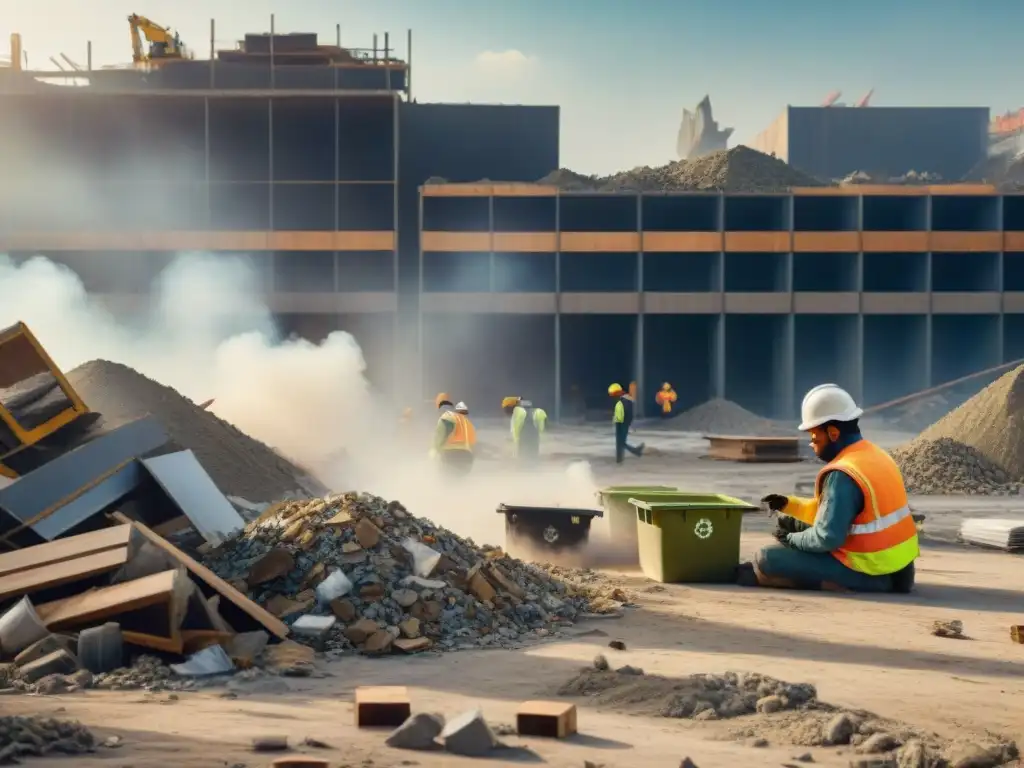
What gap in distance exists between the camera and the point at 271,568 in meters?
10.6

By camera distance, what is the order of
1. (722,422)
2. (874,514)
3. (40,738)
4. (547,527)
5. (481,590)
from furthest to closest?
1. (722,422)
2. (547,527)
3. (874,514)
4. (481,590)
5. (40,738)

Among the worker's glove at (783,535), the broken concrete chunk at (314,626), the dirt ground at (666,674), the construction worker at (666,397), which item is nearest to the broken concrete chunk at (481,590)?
the dirt ground at (666,674)

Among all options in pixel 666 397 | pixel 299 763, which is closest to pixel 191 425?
pixel 299 763

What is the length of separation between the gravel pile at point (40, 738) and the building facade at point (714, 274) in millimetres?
41477

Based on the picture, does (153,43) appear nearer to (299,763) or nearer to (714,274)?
(714,274)

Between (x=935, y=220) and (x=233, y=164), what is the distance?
24.9 metres

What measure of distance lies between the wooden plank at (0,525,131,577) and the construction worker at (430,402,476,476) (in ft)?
29.5

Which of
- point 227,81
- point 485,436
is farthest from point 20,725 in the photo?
point 227,81

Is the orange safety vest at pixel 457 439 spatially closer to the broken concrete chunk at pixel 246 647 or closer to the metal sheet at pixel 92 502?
the metal sheet at pixel 92 502

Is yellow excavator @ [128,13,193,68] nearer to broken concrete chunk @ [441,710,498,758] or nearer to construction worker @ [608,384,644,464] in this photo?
construction worker @ [608,384,644,464]

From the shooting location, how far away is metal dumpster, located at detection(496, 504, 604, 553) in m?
14.5

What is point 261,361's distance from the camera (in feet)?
110

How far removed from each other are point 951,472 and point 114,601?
1743 centimetres

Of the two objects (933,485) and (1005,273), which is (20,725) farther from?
(1005,273)
